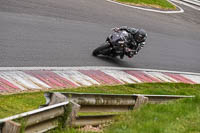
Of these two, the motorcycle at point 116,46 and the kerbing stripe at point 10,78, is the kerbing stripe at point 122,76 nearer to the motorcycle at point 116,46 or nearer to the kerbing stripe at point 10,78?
the motorcycle at point 116,46

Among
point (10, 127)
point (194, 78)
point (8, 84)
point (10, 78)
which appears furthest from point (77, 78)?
point (10, 127)

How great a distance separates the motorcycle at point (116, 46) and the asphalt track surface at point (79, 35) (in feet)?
0.69

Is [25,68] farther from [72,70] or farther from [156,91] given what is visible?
[156,91]

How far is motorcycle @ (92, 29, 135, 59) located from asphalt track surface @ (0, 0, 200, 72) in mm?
211

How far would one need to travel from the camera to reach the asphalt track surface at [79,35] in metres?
11.6

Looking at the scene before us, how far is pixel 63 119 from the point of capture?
20.2 ft

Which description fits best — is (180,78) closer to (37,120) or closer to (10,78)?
(10,78)

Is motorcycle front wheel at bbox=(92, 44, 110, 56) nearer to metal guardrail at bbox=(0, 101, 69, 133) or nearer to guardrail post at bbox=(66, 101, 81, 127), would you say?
guardrail post at bbox=(66, 101, 81, 127)

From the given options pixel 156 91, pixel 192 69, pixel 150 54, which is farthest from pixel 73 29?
pixel 156 91

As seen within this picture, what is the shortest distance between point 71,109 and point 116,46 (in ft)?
22.5

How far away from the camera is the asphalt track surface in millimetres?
11617

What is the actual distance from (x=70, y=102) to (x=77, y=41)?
26.0 feet

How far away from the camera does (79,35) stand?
580 inches

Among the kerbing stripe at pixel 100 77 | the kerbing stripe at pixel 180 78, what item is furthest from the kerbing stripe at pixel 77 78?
the kerbing stripe at pixel 180 78
